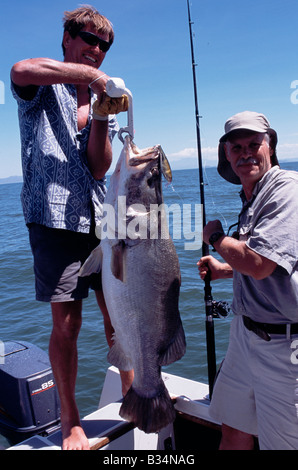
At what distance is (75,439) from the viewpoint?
2900mm

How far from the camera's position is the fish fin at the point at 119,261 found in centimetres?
246

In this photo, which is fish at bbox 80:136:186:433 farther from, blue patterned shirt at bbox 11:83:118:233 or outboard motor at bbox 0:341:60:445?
outboard motor at bbox 0:341:60:445

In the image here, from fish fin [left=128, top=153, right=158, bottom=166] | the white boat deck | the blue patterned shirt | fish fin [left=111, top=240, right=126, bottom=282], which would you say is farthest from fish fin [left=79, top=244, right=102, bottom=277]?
the white boat deck

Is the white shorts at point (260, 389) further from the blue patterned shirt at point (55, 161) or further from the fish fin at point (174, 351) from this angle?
the blue patterned shirt at point (55, 161)

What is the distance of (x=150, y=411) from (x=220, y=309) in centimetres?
133

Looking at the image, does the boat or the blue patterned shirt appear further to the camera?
the boat

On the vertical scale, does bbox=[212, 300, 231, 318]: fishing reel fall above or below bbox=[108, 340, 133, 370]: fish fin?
below

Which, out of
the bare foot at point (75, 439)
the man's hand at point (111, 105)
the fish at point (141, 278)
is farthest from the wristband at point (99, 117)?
the bare foot at point (75, 439)

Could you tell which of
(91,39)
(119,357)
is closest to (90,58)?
(91,39)

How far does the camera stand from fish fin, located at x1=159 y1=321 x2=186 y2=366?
2.56m

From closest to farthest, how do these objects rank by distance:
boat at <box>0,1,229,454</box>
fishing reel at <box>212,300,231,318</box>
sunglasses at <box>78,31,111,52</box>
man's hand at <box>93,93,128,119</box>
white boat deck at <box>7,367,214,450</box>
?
man's hand at <box>93,93,128,119</box> < sunglasses at <box>78,31,111,52</box> < white boat deck at <box>7,367,214,450</box> < boat at <box>0,1,229,454</box> < fishing reel at <box>212,300,231,318</box>

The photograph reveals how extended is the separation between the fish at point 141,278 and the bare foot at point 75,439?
1.79 ft

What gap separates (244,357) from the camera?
3.00m

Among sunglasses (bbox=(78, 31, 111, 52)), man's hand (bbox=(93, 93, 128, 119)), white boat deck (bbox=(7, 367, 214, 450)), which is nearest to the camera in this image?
man's hand (bbox=(93, 93, 128, 119))
